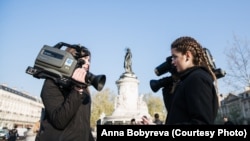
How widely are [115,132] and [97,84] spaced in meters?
0.53

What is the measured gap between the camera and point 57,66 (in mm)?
2080

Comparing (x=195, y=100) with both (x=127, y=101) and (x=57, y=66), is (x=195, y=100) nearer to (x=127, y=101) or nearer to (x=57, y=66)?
(x=57, y=66)

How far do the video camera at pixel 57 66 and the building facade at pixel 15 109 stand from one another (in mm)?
72834

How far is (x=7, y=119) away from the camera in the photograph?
2793 inches

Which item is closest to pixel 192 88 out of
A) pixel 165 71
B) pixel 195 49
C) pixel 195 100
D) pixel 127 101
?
pixel 195 100

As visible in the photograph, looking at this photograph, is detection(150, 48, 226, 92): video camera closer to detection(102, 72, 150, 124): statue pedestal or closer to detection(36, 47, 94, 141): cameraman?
detection(36, 47, 94, 141): cameraman

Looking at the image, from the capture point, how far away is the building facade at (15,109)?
69250 millimetres

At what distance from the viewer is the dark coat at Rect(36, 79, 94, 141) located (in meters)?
2.06

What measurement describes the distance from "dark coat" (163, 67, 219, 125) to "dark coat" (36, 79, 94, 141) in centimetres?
80

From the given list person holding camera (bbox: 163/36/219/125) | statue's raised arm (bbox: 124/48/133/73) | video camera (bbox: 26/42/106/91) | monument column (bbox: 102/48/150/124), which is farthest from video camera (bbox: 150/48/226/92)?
statue's raised arm (bbox: 124/48/133/73)

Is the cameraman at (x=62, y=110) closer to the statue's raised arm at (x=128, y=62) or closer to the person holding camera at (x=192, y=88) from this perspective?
the person holding camera at (x=192, y=88)

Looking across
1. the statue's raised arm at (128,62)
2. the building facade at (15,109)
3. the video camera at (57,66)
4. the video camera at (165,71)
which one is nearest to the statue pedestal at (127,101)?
the statue's raised arm at (128,62)

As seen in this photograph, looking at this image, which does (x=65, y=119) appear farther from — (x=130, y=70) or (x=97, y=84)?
(x=130, y=70)

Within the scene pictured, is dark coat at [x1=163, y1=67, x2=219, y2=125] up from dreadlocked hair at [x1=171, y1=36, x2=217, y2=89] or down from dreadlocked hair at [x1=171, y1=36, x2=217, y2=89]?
down
